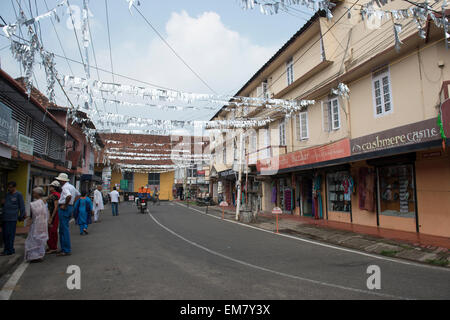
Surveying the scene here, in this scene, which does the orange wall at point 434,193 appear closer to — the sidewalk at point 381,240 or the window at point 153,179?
the sidewalk at point 381,240

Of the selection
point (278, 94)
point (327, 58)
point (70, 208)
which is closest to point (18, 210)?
point (70, 208)

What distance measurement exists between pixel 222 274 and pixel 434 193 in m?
8.36

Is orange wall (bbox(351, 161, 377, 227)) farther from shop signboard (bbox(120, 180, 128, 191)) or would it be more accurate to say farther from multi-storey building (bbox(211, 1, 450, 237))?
shop signboard (bbox(120, 180, 128, 191))

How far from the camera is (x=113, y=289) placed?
4.52m

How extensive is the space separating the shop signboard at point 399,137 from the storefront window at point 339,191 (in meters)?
2.34

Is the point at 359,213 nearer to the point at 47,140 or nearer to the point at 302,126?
the point at 302,126

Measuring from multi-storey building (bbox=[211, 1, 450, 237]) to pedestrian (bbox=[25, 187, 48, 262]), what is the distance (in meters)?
→ 10.5

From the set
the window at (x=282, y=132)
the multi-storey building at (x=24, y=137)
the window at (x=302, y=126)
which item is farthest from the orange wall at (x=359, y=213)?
the multi-storey building at (x=24, y=137)

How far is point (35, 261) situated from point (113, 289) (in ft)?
11.0

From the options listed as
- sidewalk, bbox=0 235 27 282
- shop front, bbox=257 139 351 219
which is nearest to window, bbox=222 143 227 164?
shop front, bbox=257 139 351 219

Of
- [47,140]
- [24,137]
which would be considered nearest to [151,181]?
[47,140]

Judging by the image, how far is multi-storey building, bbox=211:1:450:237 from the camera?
963cm

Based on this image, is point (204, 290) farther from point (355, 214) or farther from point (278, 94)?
point (278, 94)

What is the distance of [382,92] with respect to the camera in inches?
463
